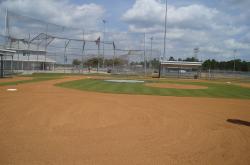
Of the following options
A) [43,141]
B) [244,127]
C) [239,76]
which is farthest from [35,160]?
[239,76]

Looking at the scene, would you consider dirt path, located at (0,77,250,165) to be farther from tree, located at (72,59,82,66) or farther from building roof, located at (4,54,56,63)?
tree, located at (72,59,82,66)

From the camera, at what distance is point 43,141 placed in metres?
6.53

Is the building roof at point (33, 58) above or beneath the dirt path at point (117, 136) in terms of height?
above

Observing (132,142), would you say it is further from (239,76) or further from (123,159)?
(239,76)

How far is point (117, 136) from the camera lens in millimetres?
7219

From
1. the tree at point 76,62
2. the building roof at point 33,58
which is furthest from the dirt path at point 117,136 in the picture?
the tree at point 76,62

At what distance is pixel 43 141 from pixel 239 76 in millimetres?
55346

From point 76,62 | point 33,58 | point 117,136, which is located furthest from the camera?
point 76,62

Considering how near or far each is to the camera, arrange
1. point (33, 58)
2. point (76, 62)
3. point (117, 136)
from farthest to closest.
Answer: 1. point (76, 62)
2. point (33, 58)
3. point (117, 136)

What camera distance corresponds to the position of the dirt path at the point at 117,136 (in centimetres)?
555

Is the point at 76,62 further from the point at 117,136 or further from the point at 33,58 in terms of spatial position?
the point at 117,136

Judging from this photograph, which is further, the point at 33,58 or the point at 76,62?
the point at 76,62

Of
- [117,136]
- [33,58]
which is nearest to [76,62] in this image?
[33,58]

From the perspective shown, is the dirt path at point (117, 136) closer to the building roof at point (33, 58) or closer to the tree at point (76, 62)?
the building roof at point (33, 58)
